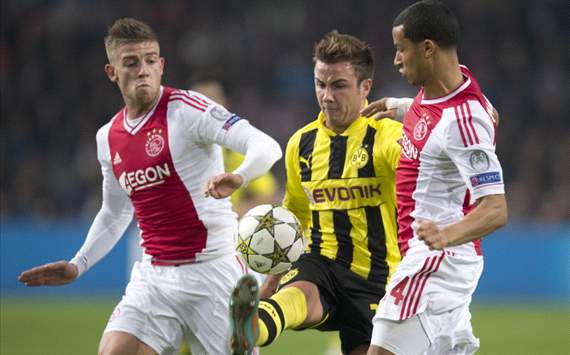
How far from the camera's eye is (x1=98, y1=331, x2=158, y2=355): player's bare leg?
5227 millimetres

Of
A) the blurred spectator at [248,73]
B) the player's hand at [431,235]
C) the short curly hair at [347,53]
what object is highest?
the blurred spectator at [248,73]

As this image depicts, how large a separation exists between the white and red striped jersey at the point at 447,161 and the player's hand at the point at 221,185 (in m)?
0.95

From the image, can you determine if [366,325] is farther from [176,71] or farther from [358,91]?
[176,71]

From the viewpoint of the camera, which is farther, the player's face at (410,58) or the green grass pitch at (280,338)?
the green grass pitch at (280,338)

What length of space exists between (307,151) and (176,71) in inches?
433

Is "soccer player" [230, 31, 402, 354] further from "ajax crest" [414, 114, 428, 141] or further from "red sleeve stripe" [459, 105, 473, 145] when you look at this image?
"red sleeve stripe" [459, 105, 473, 145]

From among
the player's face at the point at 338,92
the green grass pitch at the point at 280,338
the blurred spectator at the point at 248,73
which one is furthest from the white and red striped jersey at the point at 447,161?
the blurred spectator at the point at 248,73

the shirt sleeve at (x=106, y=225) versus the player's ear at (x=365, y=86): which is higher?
A: the player's ear at (x=365, y=86)

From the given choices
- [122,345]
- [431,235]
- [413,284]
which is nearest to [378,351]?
[413,284]

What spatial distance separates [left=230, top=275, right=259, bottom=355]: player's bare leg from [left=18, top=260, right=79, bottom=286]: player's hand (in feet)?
4.72

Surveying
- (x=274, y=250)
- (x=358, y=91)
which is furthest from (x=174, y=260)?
(x=358, y=91)

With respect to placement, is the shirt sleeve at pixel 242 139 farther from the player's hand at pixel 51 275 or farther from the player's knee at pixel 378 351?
the player's hand at pixel 51 275

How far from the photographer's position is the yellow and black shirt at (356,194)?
5773mm

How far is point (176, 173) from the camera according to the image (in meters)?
5.62
